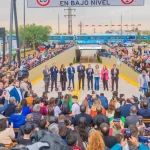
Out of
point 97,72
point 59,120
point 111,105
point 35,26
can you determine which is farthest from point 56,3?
point 35,26

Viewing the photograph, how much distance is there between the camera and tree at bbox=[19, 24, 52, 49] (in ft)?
364

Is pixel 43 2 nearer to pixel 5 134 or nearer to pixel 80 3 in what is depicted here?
pixel 80 3

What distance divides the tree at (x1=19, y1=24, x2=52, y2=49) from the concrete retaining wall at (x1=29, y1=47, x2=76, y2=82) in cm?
5538

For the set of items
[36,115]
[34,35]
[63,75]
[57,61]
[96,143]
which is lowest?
[57,61]

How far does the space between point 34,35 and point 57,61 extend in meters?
70.9

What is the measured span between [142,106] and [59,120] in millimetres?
3079

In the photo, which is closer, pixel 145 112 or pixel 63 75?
pixel 145 112

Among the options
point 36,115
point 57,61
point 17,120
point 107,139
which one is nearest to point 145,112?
point 36,115

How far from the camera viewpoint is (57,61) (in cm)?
4341

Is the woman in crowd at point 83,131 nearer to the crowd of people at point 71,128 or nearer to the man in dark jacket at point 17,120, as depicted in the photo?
the crowd of people at point 71,128

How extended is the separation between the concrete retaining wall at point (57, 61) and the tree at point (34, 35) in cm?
5538

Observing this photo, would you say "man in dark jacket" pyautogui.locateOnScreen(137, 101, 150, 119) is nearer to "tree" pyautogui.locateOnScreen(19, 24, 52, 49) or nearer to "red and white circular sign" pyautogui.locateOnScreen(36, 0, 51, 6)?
"red and white circular sign" pyautogui.locateOnScreen(36, 0, 51, 6)

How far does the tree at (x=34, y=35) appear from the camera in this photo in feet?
364

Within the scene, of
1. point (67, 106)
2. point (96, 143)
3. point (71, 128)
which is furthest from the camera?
point (67, 106)
